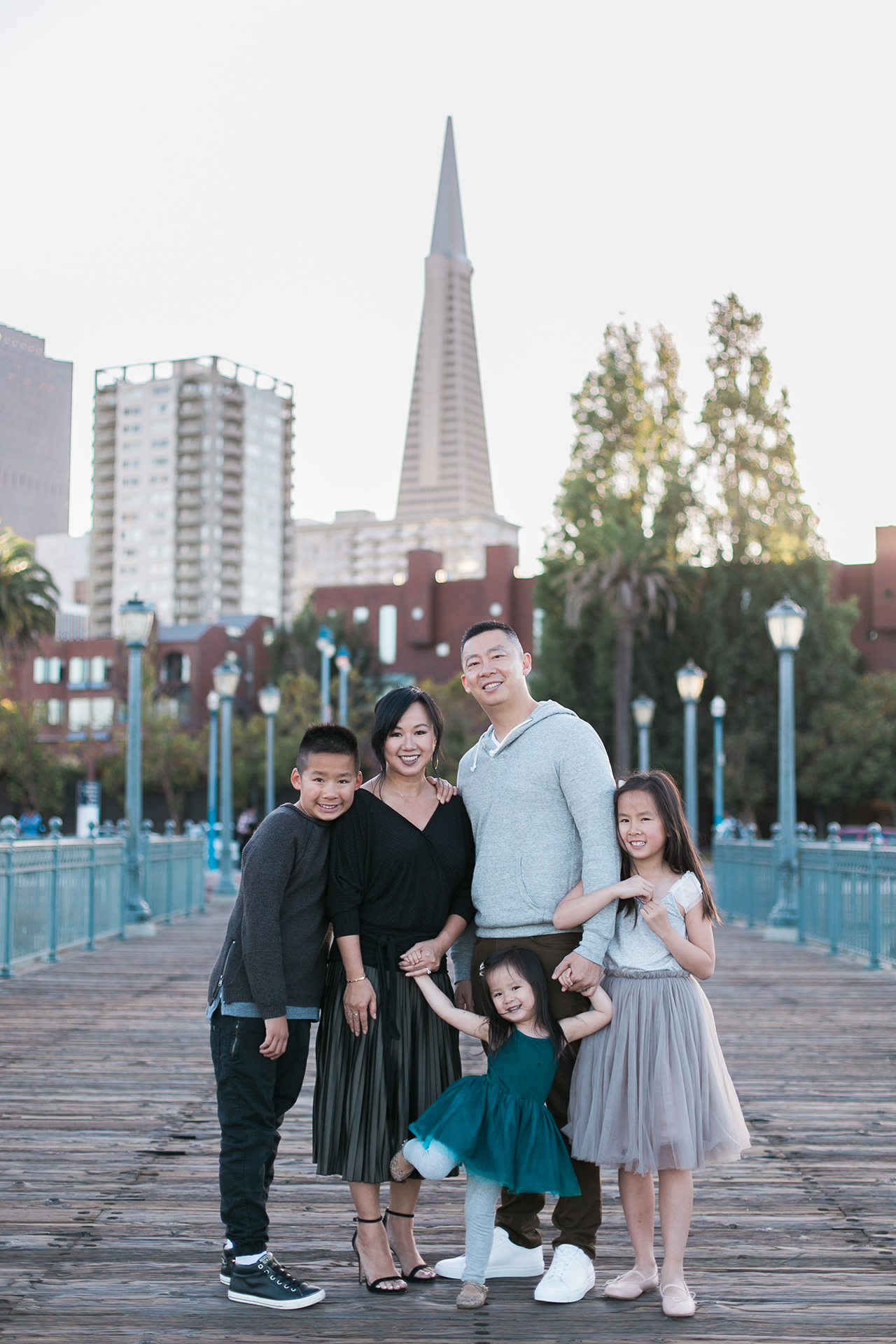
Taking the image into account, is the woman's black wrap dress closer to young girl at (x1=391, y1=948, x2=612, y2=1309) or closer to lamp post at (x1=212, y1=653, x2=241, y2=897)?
young girl at (x1=391, y1=948, x2=612, y2=1309)

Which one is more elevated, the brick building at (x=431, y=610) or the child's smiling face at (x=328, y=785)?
the brick building at (x=431, y=610)

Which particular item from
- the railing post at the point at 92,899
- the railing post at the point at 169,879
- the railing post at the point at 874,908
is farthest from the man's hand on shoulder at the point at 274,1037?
the railing post at the point at 169,879

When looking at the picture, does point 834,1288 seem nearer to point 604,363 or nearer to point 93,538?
point 604,363

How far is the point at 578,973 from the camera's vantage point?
391 cm

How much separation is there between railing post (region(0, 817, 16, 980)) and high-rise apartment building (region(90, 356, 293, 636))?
122758 mm

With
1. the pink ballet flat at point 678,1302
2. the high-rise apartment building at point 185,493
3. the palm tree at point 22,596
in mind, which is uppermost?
the high-rise apartment building at point 185,493

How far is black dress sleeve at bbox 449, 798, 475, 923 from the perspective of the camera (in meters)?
4.18

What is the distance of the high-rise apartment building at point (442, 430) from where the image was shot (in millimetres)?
182000

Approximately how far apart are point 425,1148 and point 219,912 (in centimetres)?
1790

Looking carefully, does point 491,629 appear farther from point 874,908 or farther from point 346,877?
point 874,908

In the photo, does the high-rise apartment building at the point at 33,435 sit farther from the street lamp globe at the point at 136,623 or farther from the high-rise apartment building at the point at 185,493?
the high-rise apartment building at the point at 185,493

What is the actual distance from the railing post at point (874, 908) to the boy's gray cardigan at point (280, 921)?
31.3 feet

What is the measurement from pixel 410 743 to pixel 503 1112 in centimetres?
109

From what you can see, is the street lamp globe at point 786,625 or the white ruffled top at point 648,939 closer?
the white ruffled top at point 648,939
